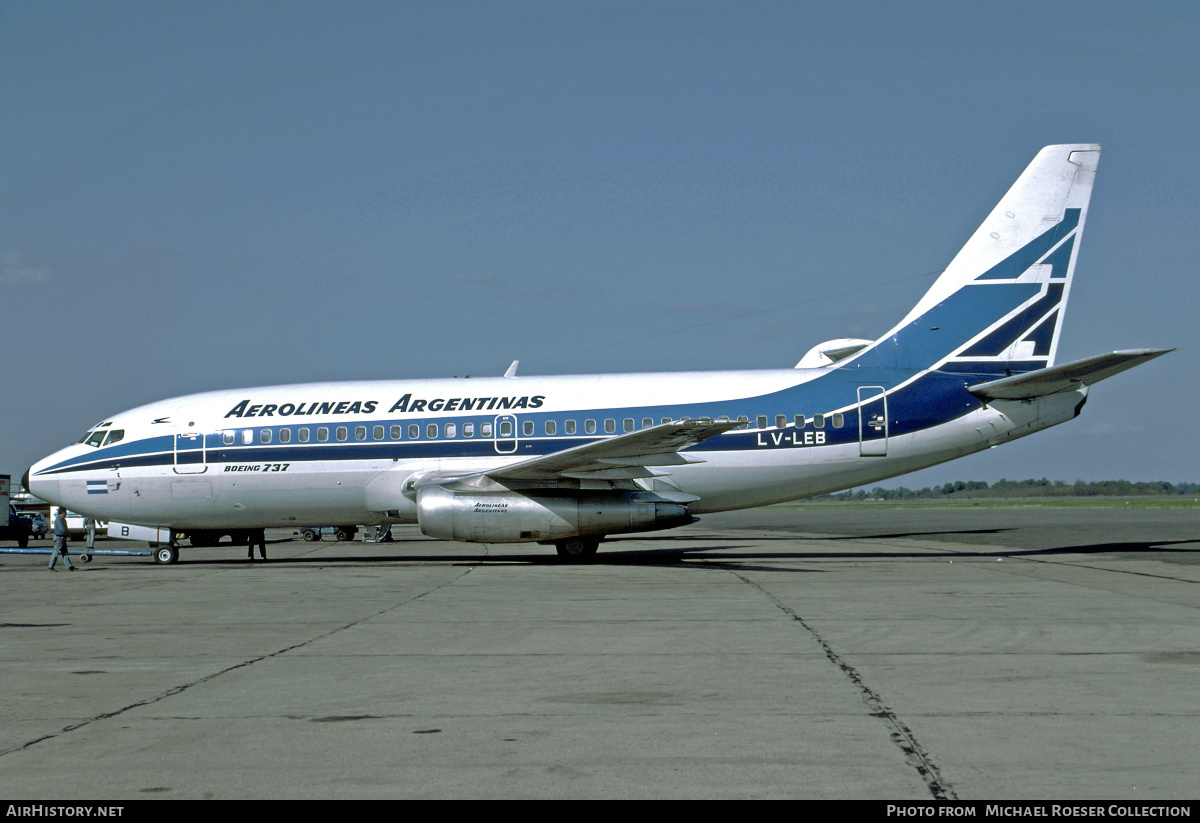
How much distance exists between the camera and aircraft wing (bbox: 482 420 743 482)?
19906mm

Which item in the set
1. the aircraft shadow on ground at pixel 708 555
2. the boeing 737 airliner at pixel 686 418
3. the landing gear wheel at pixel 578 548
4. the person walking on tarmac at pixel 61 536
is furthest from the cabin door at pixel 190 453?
the landing gear wheel at pixel 578 548

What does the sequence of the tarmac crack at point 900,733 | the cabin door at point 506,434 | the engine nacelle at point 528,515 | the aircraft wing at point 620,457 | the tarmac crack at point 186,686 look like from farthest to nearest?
the cabin door at point 506,434 → the engine nacelle at point 528,515 → the aircraft wing at point 620,457 → the tarmac crack at point 186,686 → the tarmac crack at point 900,733

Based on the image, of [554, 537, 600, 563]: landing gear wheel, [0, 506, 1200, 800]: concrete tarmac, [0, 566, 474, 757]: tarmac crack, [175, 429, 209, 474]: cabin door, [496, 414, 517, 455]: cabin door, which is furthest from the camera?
[175, 429, 209, 474]: cabin door

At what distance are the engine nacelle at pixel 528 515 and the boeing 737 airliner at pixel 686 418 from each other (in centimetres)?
34

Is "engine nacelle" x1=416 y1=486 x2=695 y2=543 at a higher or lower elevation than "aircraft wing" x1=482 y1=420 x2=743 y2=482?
lower

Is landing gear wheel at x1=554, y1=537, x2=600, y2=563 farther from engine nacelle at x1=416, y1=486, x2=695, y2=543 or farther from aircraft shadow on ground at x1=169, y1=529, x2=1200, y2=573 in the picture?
engine nacelle at x1=416, y1=486, x2=695, y2=543

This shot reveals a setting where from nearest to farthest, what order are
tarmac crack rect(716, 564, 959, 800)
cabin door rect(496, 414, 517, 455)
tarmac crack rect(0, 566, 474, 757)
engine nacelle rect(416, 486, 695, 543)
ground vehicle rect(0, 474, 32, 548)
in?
1. tarmac crack rect(716, 564, 959, 800)
2. tarmac crack rect(0, 566, 474, 757)
3. engine nacelle rect(416, 486, 695, 543)
4. cabin door rect(496, 414, 517, 455)
5. ground vehicle rect(0, 474, 32, 548)

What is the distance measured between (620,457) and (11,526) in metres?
33.8

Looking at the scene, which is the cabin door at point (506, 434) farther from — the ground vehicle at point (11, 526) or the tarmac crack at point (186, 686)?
the ground vehicle at point (11, 526)

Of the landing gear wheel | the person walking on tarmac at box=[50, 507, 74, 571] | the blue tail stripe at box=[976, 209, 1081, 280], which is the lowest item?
the landing gear wheel

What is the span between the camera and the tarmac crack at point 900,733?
17.1ft

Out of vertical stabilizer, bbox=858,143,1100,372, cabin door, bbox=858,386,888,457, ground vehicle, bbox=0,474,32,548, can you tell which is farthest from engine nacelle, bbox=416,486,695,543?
ground vehicle, bbox=0,474,32,548

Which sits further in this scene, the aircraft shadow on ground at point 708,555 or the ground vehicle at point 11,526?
the ground vehicle at point 11,526

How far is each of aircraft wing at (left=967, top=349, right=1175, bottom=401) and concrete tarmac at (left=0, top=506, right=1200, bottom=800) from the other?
4.67 m
